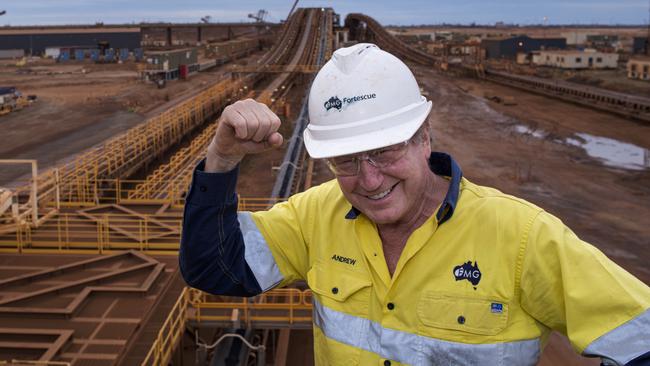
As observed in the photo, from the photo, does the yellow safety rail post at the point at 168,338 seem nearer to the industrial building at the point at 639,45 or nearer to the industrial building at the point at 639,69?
the industrial building at the point at 639,69

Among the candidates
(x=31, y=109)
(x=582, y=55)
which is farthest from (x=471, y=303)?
(x=582, y=55)

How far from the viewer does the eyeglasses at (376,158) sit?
83.0 inches

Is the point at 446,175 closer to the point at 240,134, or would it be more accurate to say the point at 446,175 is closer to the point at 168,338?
the point at 240,134

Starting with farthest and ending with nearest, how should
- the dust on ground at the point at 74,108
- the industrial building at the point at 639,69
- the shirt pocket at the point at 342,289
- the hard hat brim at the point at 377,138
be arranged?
the industrial building at the point at 639,69 → the dust on ground at the point at 74,108 → the shirt pocket at the point at 342,289 → the hard hat brim at the point at 377,138

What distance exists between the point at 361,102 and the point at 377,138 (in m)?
0.17

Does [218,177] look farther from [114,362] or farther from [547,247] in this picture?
[114,362]

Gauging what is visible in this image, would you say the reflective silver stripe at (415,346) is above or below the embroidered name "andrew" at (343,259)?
below

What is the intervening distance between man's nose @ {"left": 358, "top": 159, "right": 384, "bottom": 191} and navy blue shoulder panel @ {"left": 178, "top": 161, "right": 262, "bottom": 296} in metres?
0.49

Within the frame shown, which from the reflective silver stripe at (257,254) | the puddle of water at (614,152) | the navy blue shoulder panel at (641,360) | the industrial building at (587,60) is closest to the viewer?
the navy blue shoulder panel at (641,360)

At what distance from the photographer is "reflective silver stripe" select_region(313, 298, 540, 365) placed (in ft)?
6.43

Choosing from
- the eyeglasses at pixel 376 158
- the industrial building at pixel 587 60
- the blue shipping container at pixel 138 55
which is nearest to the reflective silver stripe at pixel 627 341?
the eyeglasses at pixel 376 158

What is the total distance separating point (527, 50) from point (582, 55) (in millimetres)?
16699

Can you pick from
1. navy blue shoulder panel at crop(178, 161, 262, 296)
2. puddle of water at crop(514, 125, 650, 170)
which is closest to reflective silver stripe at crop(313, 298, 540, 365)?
navy blue shoulder panel at crop(178, 161, 262, 296)

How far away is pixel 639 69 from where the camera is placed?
165ft
